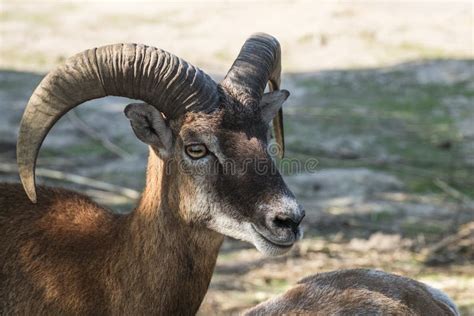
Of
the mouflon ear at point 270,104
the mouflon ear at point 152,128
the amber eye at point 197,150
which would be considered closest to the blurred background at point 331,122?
the mouflon ear at point 270,104

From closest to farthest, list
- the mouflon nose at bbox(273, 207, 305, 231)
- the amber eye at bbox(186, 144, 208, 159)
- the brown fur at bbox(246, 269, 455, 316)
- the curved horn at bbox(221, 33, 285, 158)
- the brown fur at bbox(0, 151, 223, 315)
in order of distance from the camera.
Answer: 1. the mouflon nose at bbox(273, 207, 305, 231)
2. the amber eye at bbox(186, 144, 208, 159)
3. the brown fur at bbox(0, 151, 223, 315)
4. the curved horn at bbox(221, 33, 285, 158)
5. the brown fur at bbox(246, 269, 455, 316)

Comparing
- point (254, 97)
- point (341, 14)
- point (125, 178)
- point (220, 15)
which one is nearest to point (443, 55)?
point (341, 14)

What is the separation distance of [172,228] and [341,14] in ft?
73.3

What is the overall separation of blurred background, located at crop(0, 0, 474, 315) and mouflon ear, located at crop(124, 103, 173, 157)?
131 inches

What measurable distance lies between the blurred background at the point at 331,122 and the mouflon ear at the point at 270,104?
3201 mm

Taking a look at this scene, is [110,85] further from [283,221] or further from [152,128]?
[283,221]

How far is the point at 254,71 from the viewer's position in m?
7.61

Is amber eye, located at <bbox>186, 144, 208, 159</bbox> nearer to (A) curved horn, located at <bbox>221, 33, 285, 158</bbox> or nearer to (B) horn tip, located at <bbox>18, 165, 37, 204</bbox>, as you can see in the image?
(A) curved horn, located at <bbox>221, 33, 285, 158</bbox>

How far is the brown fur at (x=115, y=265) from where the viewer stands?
7.18 m

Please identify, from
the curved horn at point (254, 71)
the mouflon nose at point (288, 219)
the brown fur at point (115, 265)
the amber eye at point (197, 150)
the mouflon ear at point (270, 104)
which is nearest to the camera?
the mouflon nose at point (288, 219)

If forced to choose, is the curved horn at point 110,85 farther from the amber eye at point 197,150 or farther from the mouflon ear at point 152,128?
the amber eye at point 197,150

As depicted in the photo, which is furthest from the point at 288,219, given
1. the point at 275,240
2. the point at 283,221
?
the point at 275,240

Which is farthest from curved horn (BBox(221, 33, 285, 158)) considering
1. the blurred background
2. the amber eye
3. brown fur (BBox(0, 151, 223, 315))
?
the blurred background

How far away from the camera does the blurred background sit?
1223 cm
